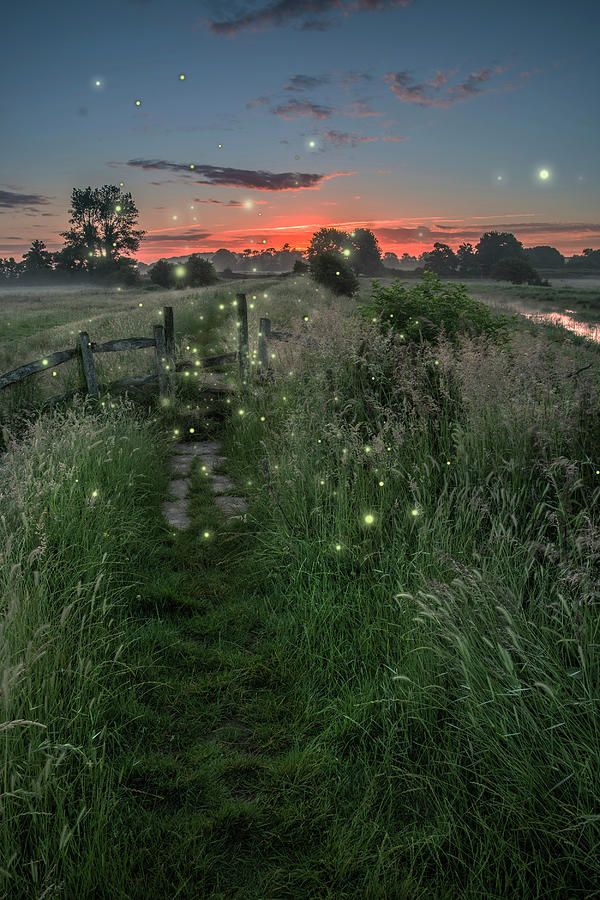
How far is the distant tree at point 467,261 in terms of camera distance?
123 m

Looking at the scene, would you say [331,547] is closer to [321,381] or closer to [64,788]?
[64,788]

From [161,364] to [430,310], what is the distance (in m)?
4.77

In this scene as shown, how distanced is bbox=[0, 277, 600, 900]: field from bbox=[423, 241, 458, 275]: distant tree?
130m

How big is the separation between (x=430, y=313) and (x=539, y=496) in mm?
6403

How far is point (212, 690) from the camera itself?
351cm

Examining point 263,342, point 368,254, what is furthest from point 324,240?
point 263,342

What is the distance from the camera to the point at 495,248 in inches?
4835

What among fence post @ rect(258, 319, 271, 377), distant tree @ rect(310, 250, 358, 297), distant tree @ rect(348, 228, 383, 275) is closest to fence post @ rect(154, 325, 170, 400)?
fence post @ rect(258, 319, 271, 377)

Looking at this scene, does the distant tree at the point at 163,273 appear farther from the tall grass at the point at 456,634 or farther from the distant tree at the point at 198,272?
the tall grass at the point at 456,634

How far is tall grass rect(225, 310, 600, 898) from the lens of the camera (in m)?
2.32

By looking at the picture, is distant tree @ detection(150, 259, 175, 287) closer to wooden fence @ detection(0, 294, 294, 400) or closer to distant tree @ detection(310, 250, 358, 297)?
distant tree @ detection(310, 250, 358, 297)

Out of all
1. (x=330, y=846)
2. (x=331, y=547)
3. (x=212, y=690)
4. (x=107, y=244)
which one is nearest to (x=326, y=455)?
(x=331, y=547)

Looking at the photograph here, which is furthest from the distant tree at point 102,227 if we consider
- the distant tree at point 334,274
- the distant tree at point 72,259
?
the distant tree at point 334,274

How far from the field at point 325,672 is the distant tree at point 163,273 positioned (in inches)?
2734
